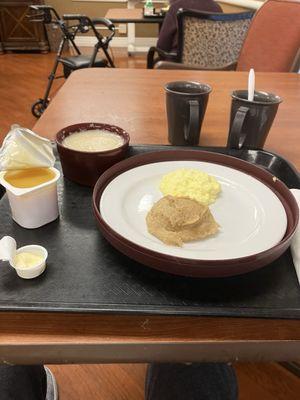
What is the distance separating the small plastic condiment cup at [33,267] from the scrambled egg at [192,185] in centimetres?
24

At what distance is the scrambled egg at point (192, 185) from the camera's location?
62 cm

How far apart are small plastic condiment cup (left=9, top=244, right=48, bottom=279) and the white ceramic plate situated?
0.10 m

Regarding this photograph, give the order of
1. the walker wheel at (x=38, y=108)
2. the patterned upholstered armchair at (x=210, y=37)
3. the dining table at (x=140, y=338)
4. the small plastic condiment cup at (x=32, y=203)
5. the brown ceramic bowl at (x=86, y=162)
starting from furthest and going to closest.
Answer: the walker wheel at (x=38, y=108)
the patterned upholstered armchair at (x=210, y=37)
the brown ceramic bowl at (x=86, y=162)
the small plastic condiment cup at (x=32, y=203)
the dining table at (x=140, y=338)

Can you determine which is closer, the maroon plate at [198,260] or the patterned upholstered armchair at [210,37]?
the maroon plate at [198,260]

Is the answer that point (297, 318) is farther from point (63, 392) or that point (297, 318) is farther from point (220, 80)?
point (220, 80)

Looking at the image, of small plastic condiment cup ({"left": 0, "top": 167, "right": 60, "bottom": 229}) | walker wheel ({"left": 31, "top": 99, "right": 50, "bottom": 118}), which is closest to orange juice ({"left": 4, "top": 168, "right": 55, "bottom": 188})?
small plastic condiment cup ({"left": 0, "top": 167, "right": 60, "bottom": 229})

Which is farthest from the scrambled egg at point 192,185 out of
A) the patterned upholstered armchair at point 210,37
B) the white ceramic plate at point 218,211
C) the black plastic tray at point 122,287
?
the patterned upholstered armchair at point 210,37

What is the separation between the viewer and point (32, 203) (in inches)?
20.7

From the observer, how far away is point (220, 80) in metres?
1.38

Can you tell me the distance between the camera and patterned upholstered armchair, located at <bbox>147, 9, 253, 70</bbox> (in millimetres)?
1928

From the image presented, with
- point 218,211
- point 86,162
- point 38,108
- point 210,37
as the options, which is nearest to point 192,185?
point 218,211

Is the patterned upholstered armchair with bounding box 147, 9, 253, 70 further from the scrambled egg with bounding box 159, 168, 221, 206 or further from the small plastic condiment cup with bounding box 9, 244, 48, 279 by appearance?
the small plastic condiment cup with bounding box 9, 244, 48, 279

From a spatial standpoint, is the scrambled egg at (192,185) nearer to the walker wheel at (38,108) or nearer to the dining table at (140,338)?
the dining table at (140,338)

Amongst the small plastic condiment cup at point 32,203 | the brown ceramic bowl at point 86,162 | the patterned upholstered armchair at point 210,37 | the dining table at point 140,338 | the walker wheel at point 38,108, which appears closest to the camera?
the dining table at point 140,338
